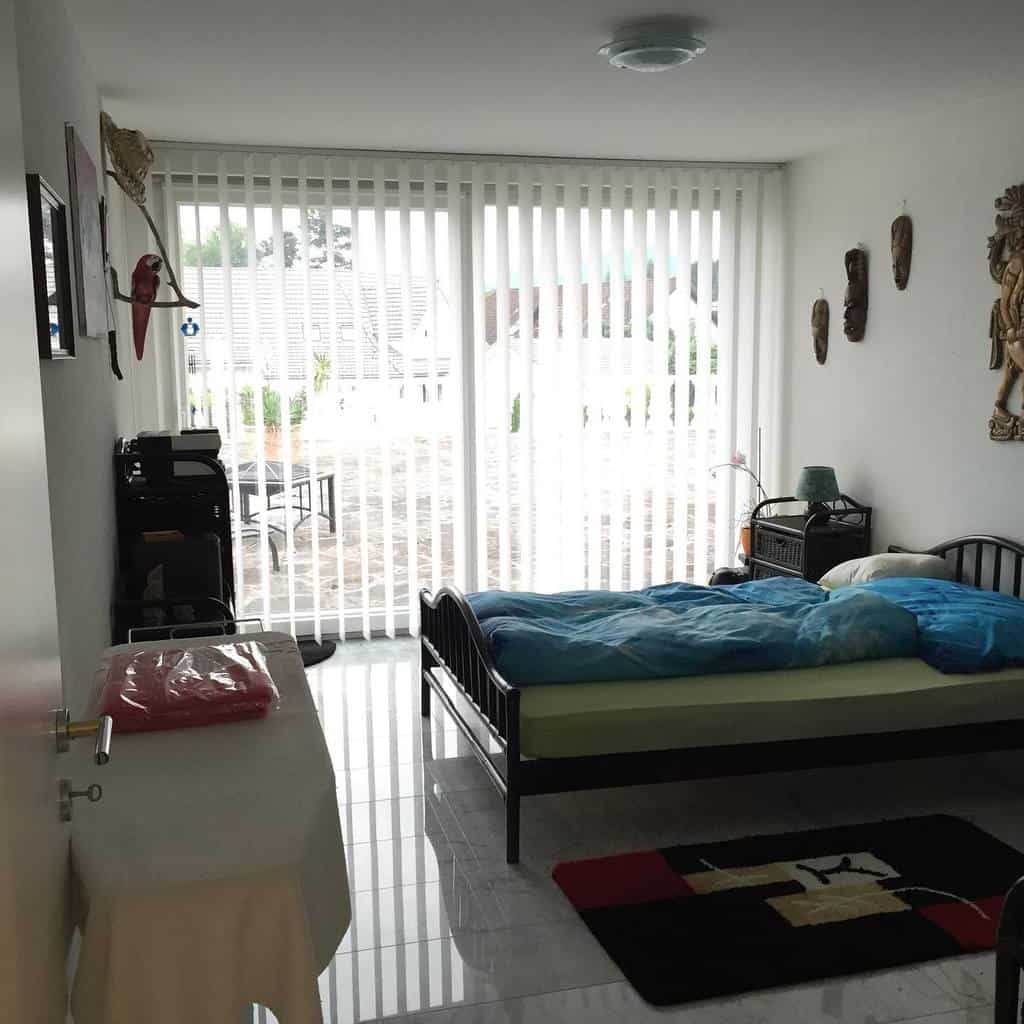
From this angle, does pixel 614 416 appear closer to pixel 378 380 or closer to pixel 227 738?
pixel 378 380

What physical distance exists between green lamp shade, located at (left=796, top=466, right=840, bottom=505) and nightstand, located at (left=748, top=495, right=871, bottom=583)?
0.23ft

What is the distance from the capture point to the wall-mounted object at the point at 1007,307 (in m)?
4.19

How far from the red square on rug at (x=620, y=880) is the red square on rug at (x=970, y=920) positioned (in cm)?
64

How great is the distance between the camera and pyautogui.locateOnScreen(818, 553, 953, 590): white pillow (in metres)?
4.49

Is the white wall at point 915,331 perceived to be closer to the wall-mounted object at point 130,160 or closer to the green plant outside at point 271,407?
the green plant outside at point 271,407

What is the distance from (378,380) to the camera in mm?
5473

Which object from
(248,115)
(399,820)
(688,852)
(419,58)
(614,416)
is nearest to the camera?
(688,852)

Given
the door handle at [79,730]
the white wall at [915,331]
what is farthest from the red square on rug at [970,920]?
the door handle at [79,730]

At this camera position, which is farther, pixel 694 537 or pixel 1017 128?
pixel 694 537

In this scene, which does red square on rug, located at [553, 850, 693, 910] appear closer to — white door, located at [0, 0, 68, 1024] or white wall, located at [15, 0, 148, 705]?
white wall, located at [15, 0, 148, 705]

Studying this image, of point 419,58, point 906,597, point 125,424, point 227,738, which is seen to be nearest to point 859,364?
point 906,597

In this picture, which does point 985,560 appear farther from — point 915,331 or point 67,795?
point 67,795

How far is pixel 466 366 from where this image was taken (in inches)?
221

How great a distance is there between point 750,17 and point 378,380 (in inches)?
108
